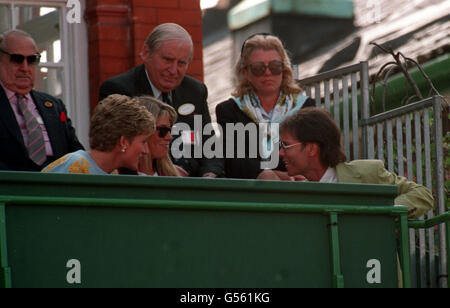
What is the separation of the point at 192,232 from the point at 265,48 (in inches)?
88.3

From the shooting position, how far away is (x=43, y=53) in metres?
7.49

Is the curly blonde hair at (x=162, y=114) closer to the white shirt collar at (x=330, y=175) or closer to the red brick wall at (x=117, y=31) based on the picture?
the white shirt collar at (x=330, y=175)

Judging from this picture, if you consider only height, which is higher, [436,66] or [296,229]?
[436,66]

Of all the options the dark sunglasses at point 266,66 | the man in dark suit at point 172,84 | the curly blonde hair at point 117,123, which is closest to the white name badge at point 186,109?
the man in dark suit at point 172,84

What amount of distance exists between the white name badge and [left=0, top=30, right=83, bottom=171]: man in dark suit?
678 mm

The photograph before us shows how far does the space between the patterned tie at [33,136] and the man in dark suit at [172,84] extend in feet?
1.63

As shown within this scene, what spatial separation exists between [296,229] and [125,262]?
706 millimetres

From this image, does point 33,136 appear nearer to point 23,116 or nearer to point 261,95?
point 23,116

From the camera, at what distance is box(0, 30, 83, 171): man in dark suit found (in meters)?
5.30

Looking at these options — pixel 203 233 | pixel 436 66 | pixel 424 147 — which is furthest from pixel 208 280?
pixel 436 66

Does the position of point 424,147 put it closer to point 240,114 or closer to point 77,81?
point 240,114

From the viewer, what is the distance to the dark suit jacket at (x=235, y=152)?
18.8 feet

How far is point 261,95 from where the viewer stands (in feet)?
19.7

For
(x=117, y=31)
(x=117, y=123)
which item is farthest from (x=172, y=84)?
(x=117, y=31)
